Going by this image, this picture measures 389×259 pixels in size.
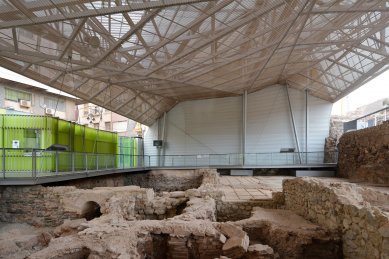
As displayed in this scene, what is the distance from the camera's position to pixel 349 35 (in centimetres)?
1312

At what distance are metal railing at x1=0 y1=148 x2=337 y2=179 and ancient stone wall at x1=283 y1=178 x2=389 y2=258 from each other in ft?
29.0

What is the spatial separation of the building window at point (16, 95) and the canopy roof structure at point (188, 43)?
1003 cm

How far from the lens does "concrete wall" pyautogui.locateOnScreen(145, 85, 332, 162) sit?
2195cm

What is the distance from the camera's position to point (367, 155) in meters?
14.3

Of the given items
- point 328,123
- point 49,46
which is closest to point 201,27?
point 49,46

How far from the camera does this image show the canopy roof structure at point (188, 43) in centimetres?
866

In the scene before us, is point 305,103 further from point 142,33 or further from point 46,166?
point 46,166

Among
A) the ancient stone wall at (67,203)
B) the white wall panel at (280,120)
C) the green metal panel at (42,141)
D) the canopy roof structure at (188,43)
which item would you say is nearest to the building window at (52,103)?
the canopy roof structure at (188,43)

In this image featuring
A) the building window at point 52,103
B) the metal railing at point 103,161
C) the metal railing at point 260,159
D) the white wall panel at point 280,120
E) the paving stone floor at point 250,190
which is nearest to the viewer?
the paving stone floor at point 250,190

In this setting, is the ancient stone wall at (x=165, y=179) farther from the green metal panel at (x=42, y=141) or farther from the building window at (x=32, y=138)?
the building window at (x=32, y=138)

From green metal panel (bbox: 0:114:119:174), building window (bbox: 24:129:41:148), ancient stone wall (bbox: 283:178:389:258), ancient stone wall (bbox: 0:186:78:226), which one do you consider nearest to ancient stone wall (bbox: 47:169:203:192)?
green metal panel (bbox: 0:114:119:174)

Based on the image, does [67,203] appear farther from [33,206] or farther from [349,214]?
[349,214]

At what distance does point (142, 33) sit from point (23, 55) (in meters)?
5.73

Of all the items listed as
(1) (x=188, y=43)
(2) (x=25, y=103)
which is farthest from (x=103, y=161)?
(2) (x=25, y=103)
